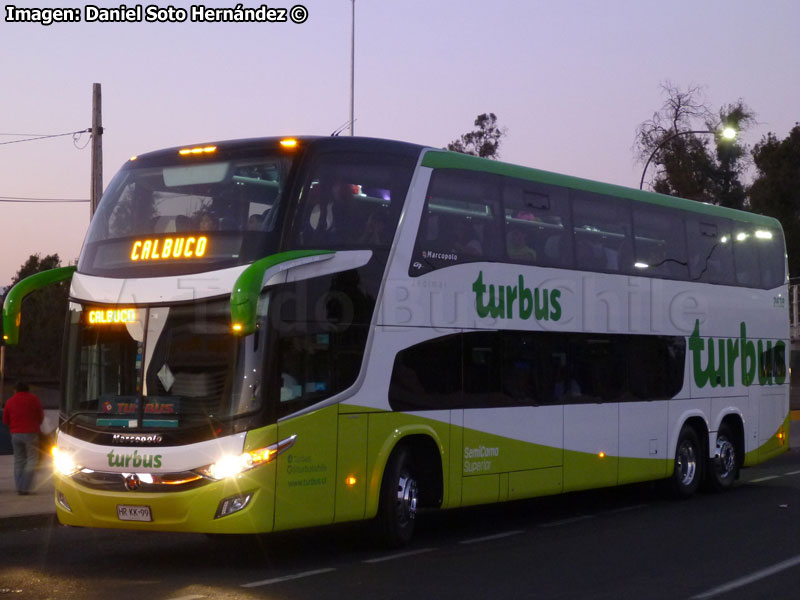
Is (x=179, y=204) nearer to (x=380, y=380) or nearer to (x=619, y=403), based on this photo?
(x=380, y=380)

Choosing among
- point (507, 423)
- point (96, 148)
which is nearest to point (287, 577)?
point (507, 423)

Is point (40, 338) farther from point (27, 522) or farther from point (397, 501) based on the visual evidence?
point (397, 501)

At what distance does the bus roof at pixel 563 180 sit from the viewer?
517 inches

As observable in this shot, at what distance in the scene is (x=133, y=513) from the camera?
10.6 meters

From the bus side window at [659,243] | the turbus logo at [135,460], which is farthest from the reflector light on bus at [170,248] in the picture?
the bus side window at [659,243]

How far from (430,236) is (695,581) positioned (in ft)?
15.0

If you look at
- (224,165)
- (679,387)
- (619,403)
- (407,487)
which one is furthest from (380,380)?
(679,387)

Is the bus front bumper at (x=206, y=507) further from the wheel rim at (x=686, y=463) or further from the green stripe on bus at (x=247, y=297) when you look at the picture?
the wheel rim at (x=686, y=463)

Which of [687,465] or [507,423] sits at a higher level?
[507,423]

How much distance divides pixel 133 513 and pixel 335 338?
8.09 feet

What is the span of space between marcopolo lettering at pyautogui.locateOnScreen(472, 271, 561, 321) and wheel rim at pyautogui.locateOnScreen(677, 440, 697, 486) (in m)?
4.16

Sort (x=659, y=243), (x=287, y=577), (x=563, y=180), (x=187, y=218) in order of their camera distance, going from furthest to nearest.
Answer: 1. (x=659, y=243)
2. (x=563, y=180)
3. (x=187, y=218)
4. (x=287, y=577)

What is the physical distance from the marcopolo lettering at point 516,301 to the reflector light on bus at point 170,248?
138 inches

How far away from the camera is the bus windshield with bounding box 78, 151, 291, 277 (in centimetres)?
1101
